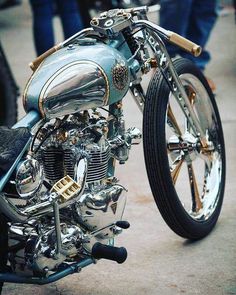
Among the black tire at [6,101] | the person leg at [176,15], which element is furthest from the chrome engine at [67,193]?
the person leg at [176,15]

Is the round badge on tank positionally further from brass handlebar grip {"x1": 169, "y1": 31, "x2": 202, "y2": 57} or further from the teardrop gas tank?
brass handlebar grip {"x1": 169, "y1": 31, "x2": 202, "y2": 57}

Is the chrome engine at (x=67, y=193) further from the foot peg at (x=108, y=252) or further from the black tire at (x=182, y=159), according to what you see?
the black tire at (x=182, y=159)

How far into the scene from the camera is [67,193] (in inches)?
116

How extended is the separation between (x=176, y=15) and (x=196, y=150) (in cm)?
267

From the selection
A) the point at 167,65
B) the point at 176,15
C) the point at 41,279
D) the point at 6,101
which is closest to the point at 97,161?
the point at 41,279

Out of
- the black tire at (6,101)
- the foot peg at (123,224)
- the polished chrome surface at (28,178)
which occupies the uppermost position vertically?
the polished chrome surface at (28,178)

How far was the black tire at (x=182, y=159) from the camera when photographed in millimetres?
3422

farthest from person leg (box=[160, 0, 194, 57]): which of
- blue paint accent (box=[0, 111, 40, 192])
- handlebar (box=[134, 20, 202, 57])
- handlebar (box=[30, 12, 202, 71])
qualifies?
blue paint accent (box=[0, 111, 40, 192])

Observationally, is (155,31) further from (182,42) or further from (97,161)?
(97,161)

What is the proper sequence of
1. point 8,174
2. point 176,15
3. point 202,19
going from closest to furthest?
1. point 8,174
2. point 176,15
3. point 202,19

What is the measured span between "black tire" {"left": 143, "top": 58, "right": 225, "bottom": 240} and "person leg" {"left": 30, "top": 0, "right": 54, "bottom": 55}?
7.71 ft

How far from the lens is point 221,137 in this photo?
13.3 ft

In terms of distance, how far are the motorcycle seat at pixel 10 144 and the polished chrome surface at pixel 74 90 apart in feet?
0.44

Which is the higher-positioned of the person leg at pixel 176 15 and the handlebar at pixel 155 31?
the handlebar at pixel 155 31
